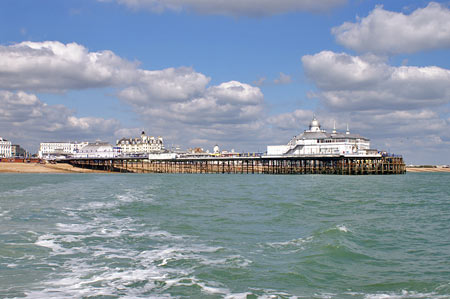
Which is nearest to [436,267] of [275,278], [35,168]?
[275,278]

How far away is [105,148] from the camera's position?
191 meters

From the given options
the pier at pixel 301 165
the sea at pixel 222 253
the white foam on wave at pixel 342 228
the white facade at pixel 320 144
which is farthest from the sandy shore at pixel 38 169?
the white foam on wave at pixel 342 228

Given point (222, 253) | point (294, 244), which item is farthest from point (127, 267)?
point (294, 244)

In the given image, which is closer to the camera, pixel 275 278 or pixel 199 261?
pixel 275 278

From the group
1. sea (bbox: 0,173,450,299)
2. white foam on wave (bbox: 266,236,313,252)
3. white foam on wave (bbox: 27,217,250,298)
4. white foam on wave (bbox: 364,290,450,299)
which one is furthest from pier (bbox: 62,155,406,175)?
white foam on wave (bbox: 364,290,450,299)

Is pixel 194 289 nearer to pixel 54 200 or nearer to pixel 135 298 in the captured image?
pixel 135 298

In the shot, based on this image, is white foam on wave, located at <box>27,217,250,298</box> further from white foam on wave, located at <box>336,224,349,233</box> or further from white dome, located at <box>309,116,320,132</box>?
white dome, located at <box>309,116,320,132</box>

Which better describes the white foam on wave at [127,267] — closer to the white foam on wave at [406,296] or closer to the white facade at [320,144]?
the white foam on wave at [406,296]

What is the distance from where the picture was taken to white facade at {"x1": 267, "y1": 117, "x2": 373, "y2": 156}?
387ft

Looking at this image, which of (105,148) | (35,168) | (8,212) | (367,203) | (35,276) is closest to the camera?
(35,276)

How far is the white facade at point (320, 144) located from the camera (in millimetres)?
117875

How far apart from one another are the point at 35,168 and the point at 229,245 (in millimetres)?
116186

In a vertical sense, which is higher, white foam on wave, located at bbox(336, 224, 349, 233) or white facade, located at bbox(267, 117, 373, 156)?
white facade, located at bbox(267, 117, 373, 156)

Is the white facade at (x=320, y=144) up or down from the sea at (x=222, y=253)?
up
